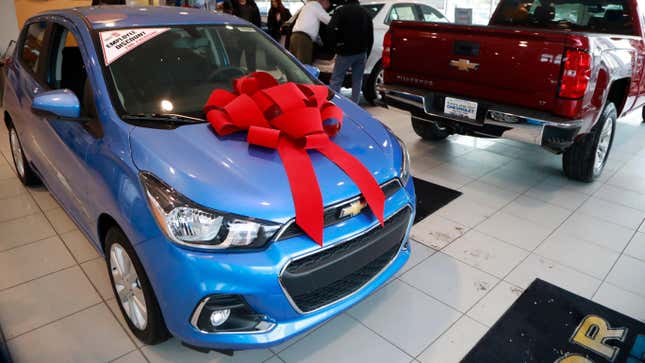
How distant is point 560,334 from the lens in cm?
213

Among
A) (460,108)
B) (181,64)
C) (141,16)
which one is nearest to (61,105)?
(181,64)

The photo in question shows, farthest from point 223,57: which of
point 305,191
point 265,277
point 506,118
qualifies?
point 506,118

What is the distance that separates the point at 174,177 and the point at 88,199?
0.67m

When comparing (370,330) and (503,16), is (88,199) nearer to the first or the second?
(370,330)

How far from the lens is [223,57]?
2467 mm

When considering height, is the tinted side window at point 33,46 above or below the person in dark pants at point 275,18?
above

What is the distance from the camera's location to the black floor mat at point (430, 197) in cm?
332

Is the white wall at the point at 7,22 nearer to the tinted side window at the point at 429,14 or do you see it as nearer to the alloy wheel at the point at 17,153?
the alloy wheel at the point at 17,153

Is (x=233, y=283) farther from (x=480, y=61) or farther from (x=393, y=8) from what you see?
(x=393, y=8)

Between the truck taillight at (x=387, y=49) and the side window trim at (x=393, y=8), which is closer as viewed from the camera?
the truck taillight at (x=387, y=49)

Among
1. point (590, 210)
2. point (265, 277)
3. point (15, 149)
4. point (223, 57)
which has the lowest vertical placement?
point (590, 210)

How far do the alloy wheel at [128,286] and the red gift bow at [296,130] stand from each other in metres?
0.64

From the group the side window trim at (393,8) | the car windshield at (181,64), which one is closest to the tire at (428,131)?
the side window trim at (393,8)

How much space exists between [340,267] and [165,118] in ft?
3.21
